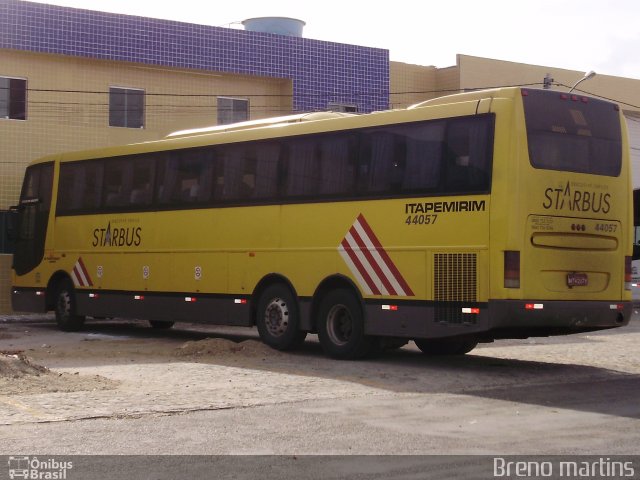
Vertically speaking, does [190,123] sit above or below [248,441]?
above

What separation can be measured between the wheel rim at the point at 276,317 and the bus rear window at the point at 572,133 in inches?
200

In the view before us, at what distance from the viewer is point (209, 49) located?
3166 cm

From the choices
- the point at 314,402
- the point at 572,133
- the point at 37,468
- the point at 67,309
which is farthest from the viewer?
the point at 67,309

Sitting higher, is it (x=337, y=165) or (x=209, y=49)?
(x=209, y=49)

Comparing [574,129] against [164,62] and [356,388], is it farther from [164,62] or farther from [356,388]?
[164,62]

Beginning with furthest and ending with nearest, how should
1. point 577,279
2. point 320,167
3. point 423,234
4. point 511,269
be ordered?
point 320,167, point 423,234, point 577,279, point 511,269

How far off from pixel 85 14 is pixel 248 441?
866 inches

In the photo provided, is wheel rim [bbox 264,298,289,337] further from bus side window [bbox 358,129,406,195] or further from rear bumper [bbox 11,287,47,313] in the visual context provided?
rear bumper [bbox 11,287,47,313]

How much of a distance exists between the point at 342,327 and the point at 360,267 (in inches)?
41.3

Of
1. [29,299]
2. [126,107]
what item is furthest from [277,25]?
[29,299]

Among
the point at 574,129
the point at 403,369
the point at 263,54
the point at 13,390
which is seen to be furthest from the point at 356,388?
the point at 263,54

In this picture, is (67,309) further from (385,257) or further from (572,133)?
(572,133)

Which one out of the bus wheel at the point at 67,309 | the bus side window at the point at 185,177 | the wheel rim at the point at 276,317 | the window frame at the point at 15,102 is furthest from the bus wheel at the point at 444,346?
the window frame at the point at 15,102

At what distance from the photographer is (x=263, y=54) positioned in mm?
32531
